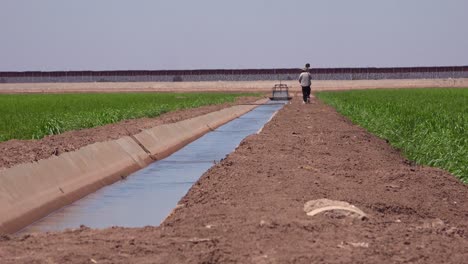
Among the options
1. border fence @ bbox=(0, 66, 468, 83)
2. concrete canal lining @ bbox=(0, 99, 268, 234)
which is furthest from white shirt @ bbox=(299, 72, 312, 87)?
border fence @ bbox=(0, 66, 468, 83)

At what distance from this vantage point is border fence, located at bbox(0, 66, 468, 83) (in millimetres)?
→ 112062

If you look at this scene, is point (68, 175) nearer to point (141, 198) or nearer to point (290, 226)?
point (141, 198)

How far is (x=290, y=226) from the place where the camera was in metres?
6.55

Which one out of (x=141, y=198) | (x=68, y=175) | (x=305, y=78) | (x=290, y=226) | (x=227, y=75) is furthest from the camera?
(x=227, y=75)

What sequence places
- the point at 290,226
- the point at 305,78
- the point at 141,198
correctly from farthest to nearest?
the point at 305,78, the point at 141,198, the point at 290,226

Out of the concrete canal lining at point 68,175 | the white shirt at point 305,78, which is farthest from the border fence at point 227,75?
the concrete canal lining at point 68,175

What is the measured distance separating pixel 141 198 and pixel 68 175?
1.23 meters

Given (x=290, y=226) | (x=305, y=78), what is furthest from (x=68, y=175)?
(x=305, y=78)

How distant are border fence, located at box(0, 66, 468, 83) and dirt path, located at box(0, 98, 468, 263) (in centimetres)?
10015

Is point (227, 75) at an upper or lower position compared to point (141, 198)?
lower

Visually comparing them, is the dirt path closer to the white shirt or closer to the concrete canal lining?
the concrete canal lining

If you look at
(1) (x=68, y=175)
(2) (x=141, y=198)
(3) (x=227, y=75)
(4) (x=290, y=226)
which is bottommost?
(3) (x=227, y=75)

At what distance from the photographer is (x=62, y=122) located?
66.2ft

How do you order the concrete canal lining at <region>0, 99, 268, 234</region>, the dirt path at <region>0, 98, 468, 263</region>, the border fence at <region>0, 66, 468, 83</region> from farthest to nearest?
1. the border fence at <region>0, 66, 468, 83</region>
2. the concrete canal lining at <region>0, 99, 268, 234</region>
3. the dirt path at <region>0, 98, 468, 263</region>
